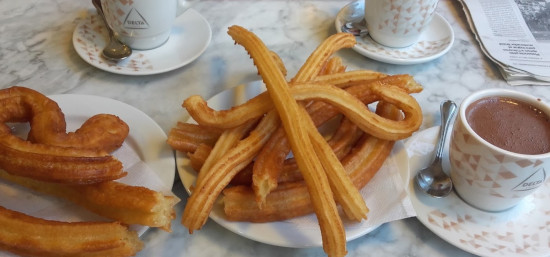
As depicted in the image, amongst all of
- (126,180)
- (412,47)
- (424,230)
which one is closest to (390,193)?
(424,230)

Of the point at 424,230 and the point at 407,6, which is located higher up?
the point at 407,6

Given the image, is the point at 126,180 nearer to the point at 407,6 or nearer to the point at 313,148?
the point at 313,148

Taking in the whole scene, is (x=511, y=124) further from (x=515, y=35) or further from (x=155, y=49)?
(x=155, y=49)

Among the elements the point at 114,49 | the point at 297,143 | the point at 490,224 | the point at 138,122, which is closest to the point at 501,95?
the point at 490,224

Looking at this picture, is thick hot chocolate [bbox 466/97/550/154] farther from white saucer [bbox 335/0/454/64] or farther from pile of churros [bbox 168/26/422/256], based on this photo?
→ white saucer [bbox 335/0/454/64]

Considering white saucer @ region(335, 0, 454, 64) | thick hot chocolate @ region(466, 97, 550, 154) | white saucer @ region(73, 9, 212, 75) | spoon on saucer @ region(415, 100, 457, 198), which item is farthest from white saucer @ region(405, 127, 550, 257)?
white saucer @ region(73, 9, 212, 75)

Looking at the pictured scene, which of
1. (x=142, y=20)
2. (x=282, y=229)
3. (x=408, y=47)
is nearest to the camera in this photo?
(x=282, y=229)

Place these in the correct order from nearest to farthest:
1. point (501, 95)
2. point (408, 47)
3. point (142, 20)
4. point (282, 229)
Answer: point (282, 229)
point (501, 95)
point (142, 20)
point (408, 47)

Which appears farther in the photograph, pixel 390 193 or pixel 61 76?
pixel 61 76
